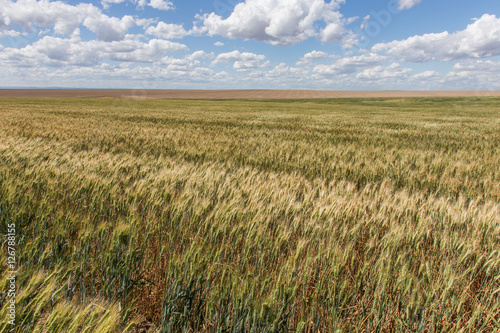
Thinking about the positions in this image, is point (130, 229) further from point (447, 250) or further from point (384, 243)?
point (447, 250)

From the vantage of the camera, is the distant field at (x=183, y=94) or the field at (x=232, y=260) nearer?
the field at (x=232, y=260)

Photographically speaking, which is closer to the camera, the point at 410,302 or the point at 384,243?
the point at 410,302

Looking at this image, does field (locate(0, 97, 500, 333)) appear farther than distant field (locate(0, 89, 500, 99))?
No

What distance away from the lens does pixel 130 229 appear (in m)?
1.97

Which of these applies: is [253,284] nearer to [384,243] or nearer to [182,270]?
[182,270]

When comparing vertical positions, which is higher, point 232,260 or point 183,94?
point 183,94

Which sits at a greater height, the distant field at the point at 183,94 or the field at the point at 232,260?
the distant field at the point at 183,94

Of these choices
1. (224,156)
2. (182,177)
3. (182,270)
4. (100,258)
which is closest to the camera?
(182,270)

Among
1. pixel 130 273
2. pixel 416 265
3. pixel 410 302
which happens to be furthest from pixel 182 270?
pixel 416 265

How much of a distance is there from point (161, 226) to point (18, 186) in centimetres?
166

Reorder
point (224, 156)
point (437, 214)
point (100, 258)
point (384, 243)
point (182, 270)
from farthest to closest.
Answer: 1. point (224, 156)
2. point (437, 214)
3. point (384, 243)
4. point (100, 258)
5. point (182, 270)

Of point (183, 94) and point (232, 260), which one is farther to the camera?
point (183, 94)

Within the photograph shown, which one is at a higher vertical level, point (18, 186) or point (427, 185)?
point (18, 186)

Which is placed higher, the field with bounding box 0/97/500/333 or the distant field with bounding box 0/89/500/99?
the distant field with bounding box 0/89/500/99
